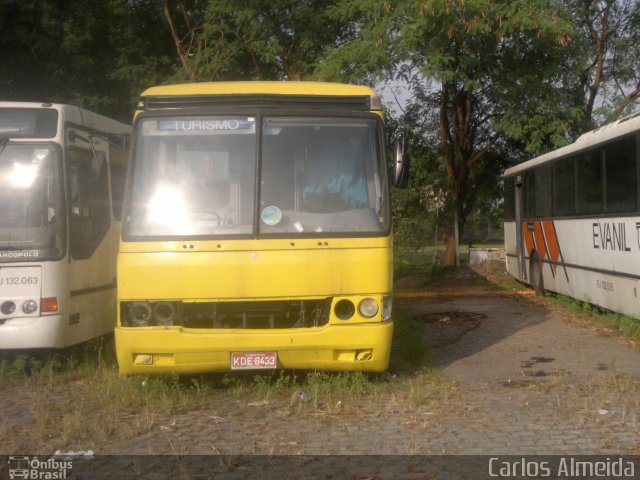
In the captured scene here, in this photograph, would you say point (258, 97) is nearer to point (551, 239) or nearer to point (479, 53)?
point (551, 239)

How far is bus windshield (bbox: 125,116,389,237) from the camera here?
319 inches

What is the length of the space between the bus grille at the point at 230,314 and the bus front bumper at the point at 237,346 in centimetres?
10

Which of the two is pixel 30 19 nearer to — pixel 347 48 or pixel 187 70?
pixel 187 70

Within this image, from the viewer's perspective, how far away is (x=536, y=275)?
18.1m

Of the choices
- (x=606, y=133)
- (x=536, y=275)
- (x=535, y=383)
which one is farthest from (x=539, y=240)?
(x=535, y=383)

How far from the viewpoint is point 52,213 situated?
9211mm

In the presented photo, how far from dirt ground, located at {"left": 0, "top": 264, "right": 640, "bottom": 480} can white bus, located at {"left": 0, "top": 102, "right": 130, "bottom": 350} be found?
242 centimetres

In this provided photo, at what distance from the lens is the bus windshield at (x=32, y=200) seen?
912 cm

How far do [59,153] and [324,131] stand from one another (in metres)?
3.04

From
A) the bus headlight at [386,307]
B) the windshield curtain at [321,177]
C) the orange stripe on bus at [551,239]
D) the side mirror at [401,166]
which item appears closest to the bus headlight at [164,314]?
the windshield curtain at [321,177]

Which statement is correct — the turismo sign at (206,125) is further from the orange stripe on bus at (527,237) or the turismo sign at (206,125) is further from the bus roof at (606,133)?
the orange stripe on bus at (527,237)

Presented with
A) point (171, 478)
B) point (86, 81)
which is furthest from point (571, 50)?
point (171, 478)

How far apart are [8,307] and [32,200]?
3.86ft

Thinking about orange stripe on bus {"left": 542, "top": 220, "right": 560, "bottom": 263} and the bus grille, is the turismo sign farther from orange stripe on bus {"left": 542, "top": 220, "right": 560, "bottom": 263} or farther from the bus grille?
orange stripe on bus {"left": 542, "top": 220, "right": 560, "bottom": 263}
